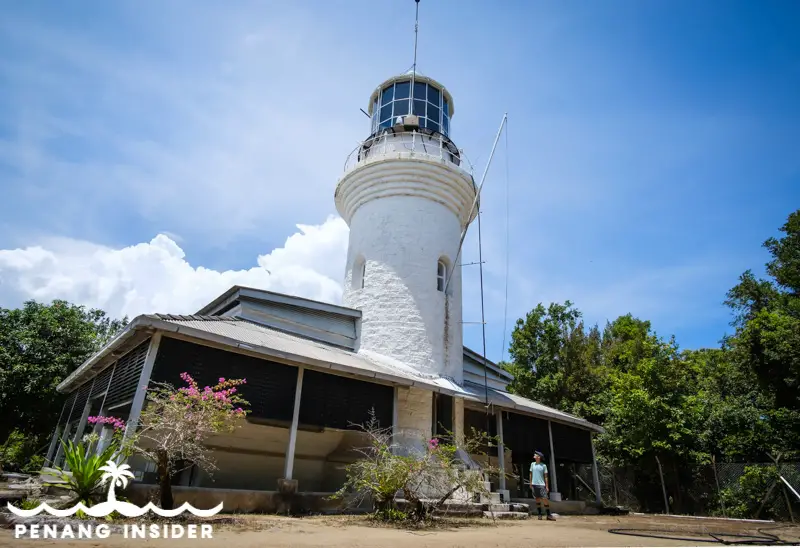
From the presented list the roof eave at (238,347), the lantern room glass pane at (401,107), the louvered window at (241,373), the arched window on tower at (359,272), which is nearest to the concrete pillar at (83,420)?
the roof eave at (238,347)

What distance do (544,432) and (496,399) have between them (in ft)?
9.10

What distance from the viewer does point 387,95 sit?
16.3 m

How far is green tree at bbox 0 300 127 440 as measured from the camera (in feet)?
59.9

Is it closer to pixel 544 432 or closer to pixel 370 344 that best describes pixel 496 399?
pixel 544 432

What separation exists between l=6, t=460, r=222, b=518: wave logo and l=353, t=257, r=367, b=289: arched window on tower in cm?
819

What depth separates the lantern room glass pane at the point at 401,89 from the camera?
15.9m

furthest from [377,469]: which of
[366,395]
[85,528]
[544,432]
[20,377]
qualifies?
Result: [20,377]

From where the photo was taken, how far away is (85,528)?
17.0 feet

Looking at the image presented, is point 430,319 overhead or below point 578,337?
below

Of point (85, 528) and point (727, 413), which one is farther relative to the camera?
point (727, 413)

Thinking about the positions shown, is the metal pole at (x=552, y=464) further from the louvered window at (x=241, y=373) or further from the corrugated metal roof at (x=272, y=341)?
the louvered window at (x=241, y=373)

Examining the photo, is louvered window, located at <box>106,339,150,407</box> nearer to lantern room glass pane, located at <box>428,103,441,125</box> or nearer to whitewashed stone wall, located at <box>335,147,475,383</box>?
whitewashed stone wall, located at <box>335,147,475,383</box>

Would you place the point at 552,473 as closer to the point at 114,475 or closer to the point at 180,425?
the point at 180,425

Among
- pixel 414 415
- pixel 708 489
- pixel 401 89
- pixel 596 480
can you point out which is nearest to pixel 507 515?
pixel 414 415
